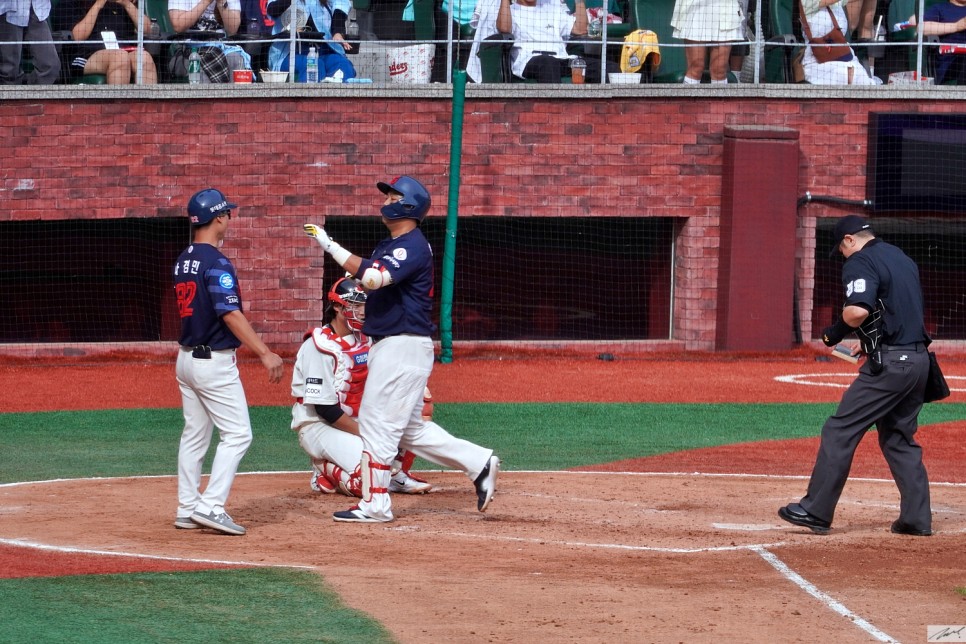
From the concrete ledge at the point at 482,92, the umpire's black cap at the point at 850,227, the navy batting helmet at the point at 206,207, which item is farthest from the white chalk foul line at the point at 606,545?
the concrete ledge at the point at 482,92

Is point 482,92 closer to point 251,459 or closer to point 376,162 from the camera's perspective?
point 376,162

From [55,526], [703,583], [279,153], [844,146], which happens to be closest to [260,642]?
[703,583]

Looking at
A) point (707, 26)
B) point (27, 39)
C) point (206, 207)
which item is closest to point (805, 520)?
point (206, 207)

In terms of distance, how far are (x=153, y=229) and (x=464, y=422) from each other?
22.2 ft

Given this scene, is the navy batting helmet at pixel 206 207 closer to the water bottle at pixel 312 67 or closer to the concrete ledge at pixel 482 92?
the concrete ledge at pixel 482 92

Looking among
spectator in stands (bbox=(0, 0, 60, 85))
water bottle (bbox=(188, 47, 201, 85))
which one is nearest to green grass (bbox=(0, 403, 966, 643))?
water bottle (bbox=(188, 47, 201, 85))

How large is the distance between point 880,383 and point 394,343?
2731 mm

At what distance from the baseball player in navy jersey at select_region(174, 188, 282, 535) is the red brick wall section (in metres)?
9.27

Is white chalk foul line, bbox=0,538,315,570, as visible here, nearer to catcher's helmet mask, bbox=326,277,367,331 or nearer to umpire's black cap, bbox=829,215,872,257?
catcher's helmet mask, bbox=326,277,367,331

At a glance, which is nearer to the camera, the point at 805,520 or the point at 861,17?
the point at 805,520

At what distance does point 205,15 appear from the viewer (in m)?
16.4

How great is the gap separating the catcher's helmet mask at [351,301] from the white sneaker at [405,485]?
1.08m

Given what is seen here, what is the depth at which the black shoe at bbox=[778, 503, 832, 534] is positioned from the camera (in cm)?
768

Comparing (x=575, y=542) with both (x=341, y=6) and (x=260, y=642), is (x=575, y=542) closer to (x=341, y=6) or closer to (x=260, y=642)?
(x=260, y=642)
